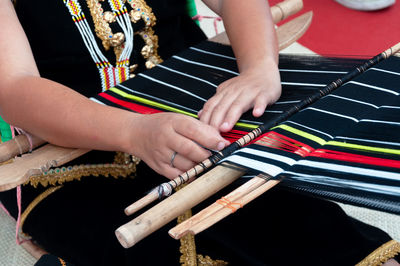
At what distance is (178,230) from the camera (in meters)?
0.58

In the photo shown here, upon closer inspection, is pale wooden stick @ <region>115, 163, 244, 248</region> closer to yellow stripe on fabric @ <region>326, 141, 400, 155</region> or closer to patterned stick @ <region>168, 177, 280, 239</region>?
patterned stick @ <region>168, 177, 280, 239</region>

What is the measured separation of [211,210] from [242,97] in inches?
12.9

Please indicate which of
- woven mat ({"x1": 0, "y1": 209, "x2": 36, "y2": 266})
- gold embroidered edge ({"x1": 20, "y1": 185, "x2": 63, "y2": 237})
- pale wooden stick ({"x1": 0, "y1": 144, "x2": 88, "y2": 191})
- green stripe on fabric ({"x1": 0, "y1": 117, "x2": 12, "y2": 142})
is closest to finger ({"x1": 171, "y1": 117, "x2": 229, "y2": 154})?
pale wooden stick ({"x1": 0, "y1": 144, "x2": 88, "y2": 191})

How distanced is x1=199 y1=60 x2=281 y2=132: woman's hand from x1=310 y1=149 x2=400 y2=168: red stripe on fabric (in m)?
0.17

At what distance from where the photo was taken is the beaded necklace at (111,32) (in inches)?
42.6

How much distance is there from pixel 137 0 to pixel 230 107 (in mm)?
416

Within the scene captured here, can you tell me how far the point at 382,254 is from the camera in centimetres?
83

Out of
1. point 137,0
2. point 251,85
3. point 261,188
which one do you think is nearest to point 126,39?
point 137,0

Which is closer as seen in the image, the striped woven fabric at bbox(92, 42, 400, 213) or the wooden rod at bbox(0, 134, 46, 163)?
the striped woven fabric at bbox(92, 42, 400, 213)

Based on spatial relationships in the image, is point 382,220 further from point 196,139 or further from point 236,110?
point 196,139

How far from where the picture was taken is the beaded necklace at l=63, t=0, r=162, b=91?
108cm

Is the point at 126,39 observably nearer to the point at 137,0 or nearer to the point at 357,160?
the point at 137,0

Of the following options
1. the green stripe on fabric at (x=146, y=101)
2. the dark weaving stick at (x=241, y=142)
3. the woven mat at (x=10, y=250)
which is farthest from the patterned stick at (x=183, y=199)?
the woven mat at (x=10, y=250)

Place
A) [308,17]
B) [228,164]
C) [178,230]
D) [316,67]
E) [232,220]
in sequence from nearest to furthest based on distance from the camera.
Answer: [178,230], [228,164], [232,220], [316,67], [308,17]
